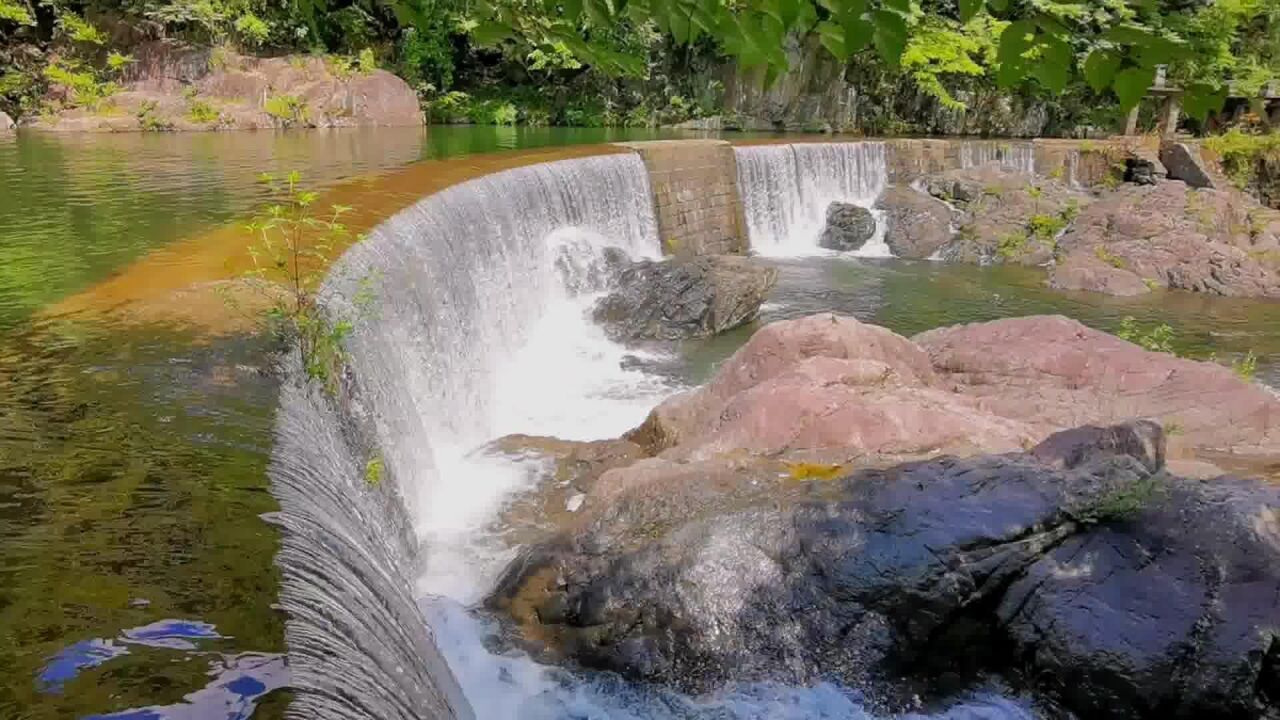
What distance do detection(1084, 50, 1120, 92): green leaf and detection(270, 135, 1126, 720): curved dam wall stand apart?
1857 millimetres

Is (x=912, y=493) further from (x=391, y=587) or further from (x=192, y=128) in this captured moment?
(x=192, y=128)

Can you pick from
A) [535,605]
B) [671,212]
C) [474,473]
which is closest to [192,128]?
[671,212]

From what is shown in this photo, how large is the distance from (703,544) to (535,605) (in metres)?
0.85

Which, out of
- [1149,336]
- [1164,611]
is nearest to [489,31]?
[1164,611]

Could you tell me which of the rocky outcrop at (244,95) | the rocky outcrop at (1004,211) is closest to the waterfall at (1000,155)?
the rocky outcrop at (1004,211)

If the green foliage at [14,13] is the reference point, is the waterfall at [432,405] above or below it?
below

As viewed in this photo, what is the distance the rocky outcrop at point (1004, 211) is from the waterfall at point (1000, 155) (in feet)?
1.50

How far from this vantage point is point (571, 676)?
13.5 ft

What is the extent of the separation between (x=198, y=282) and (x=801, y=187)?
11.2m

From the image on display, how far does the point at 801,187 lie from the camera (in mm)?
15539

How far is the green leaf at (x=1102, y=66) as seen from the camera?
129cm

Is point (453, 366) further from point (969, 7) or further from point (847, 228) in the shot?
point (847, 228)

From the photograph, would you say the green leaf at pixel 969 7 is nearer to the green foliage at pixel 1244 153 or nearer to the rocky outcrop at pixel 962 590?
the rocky outcrop at pixel 962 590

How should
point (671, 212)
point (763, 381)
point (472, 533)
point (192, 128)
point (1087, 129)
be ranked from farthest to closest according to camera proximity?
point (1087, 129), point (192, 128), point (671, 212), point (763, 381), point (472, 533)
